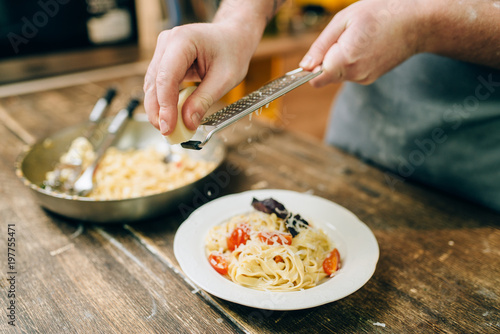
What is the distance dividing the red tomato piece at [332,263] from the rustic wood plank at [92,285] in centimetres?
25

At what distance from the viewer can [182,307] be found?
0.83 metres

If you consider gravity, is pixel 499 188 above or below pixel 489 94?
below

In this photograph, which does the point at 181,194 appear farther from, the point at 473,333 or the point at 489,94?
the point at 489,94

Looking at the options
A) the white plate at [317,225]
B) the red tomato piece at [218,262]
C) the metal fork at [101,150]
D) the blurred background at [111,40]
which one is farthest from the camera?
the blurred background at [111,40]

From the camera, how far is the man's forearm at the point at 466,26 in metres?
0.97

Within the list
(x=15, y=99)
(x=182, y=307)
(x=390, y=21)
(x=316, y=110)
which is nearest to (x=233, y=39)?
(x=390, y=21)

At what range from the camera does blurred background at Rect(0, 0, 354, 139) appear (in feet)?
8.45

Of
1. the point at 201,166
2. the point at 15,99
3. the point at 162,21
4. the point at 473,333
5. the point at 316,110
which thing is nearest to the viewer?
the point at 473,333

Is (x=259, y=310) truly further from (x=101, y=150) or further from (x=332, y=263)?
(x=101, y=150)

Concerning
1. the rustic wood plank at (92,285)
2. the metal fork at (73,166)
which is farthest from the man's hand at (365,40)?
the metal fork at (73,166)

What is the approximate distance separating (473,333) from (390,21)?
764mm

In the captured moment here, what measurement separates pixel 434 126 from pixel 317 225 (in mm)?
682

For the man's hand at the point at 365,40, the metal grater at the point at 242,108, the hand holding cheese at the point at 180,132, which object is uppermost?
the man's hand at the point at 365,40

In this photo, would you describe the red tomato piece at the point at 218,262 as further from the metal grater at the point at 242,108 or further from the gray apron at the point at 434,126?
the gray apron at the point at 434,126
